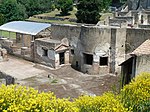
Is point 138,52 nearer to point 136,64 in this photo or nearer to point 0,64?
point 136,64

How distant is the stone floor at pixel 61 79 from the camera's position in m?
20.8

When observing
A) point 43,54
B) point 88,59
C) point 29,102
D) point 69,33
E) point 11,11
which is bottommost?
point 88,59

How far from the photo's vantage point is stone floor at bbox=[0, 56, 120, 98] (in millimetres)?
20828

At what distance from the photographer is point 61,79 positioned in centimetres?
2328

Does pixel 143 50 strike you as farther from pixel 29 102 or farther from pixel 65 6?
pixel 65 6

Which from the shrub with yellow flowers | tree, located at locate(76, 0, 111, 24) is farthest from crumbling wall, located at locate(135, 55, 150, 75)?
tree, located at locate(76, 0, 111, 24)

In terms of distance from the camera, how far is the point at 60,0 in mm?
62438

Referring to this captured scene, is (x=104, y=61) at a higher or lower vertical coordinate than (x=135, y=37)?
lower

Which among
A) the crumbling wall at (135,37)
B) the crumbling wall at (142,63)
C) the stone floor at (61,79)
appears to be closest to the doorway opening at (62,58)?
the stone floor at (61,79)

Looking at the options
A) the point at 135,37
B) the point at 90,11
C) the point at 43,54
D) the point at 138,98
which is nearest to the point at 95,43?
the point at 135,37

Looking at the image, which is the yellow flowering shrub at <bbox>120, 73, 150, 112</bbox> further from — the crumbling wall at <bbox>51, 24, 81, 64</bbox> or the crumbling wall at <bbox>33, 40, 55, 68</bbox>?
the crumbling wall at <bbox>33, 40, 55, 68</bbox>

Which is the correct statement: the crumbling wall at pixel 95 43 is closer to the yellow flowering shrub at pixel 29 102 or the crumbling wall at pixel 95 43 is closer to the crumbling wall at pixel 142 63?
the crumbling wall at pixel 142 63

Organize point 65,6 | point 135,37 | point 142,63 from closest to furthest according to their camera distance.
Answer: point 142,63, point 135,37, point 65,6

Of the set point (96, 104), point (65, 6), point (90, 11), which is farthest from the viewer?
point (65, 6)
